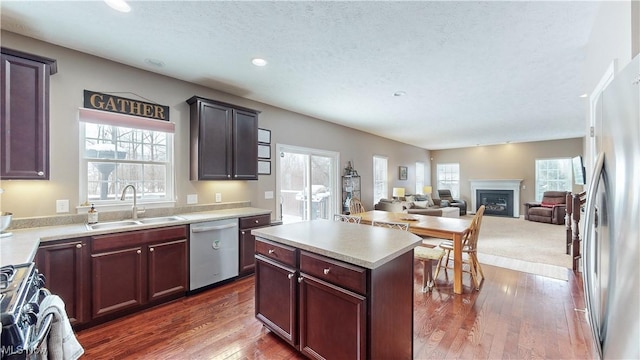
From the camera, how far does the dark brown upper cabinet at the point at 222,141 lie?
10.7ft

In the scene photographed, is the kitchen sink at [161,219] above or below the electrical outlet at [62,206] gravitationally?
below

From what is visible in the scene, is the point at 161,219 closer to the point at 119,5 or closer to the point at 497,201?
the point at 119,5

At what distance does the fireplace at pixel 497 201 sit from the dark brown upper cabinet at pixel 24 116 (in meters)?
11.1

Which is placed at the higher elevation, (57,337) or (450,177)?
(450,177)

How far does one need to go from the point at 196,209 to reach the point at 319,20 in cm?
274

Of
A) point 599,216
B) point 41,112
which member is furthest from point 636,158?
point 41,112

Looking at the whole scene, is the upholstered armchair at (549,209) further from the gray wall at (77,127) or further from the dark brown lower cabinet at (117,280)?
the dark brown lower cabinet at (117,280)

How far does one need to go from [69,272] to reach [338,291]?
229 centimetres

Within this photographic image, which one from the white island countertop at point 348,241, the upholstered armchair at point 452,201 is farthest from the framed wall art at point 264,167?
the upholstered armchair at point 452,201

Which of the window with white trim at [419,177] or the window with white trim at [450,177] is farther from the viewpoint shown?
the window with white trim at [450,177]

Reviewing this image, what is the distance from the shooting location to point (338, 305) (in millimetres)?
1607

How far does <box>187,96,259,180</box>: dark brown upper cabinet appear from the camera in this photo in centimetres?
326

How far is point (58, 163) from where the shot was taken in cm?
253

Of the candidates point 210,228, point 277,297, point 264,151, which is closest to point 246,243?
point 210,228
